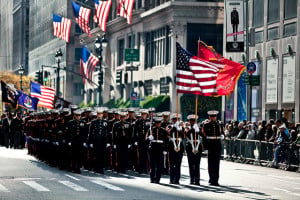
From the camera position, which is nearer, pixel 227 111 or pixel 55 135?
pixel 55 135

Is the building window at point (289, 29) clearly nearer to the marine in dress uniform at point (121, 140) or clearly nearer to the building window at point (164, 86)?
the marine in dress uniform at point (121, 140)

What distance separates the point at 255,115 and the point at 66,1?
62.6 m

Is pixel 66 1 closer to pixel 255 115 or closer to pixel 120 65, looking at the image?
pixel 120 65

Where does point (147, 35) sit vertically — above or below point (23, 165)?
above

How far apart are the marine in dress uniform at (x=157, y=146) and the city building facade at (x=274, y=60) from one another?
22.2m

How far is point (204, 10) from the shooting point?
6619 cm

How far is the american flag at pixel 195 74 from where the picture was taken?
24125mm

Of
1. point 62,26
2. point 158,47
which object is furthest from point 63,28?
point 158,47

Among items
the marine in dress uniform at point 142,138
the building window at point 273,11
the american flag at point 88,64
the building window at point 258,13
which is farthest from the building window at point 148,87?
the marine in dress uniform at point 142,138

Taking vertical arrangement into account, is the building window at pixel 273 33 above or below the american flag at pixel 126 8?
below

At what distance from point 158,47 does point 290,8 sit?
87.9 ft

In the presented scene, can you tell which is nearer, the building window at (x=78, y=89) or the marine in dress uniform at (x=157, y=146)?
the marine in dress uniform at (x=157, y=146)

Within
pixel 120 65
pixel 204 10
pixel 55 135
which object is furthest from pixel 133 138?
pixel 120 65

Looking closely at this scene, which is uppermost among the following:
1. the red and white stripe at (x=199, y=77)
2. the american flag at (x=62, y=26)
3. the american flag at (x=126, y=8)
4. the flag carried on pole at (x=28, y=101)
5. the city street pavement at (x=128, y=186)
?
the american flag at (x=126, y=8)
